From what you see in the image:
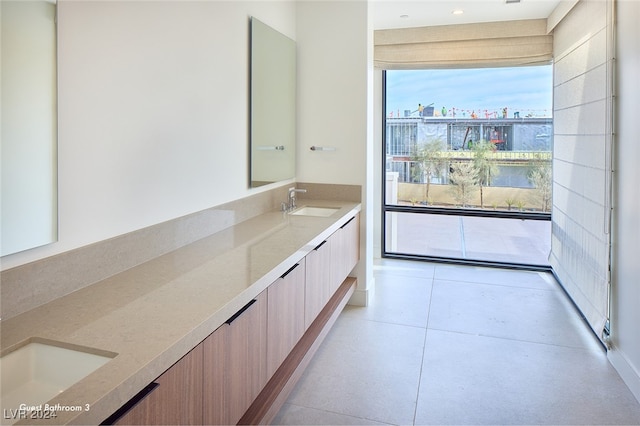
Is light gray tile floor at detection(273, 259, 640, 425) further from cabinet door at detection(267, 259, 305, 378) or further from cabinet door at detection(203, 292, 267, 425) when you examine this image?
cabinet door at detection(203, 292, 267, 425)

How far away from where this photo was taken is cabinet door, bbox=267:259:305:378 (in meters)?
2.05

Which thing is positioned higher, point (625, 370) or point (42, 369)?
point (42, 369)

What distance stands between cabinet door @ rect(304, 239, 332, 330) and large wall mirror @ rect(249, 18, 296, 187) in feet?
2.56

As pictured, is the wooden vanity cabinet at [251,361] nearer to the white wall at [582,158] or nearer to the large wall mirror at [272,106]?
the large wall mirror at [272,106]

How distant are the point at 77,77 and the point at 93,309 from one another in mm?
850

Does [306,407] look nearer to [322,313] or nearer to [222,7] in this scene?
[322,313]

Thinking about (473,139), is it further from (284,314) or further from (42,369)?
(42,369)

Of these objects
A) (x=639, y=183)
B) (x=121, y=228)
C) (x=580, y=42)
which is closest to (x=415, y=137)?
(x=580, y=42)

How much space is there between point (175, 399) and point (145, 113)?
4.34 feet

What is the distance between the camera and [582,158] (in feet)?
12.1

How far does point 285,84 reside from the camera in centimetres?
377

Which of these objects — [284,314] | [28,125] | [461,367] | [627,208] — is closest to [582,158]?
[627,208]

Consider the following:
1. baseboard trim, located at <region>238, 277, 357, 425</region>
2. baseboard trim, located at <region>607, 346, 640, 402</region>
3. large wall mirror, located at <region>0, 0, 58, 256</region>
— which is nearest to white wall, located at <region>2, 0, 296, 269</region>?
large wall mirror, located at <region>0, 0, 58, 256</region>

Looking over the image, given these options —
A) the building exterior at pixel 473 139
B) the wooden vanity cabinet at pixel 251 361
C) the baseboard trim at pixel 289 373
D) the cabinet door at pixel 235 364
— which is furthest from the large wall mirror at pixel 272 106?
the building exterior at pixel 473 139
